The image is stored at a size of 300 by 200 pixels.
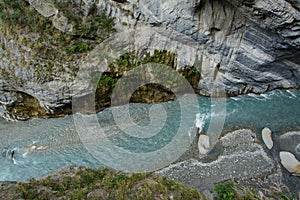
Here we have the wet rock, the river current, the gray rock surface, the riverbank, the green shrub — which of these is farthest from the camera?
the river current

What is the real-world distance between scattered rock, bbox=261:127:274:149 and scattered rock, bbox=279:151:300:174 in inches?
20.2

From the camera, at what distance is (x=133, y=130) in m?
10.5

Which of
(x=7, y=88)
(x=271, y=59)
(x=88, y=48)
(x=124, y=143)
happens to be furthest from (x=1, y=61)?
(x=271, y=59)

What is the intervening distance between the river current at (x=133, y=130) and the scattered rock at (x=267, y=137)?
0.20m

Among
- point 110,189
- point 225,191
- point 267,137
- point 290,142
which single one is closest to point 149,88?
point 267,137

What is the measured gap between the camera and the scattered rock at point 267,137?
9.34m

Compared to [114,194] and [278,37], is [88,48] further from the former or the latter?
[278,37]

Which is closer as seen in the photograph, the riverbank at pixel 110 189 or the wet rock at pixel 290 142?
the riverbank at pixel 110 189

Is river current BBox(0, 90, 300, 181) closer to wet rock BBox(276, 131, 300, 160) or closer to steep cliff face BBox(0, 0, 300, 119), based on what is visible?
wet rock BBox(276, 131, 300, 160)

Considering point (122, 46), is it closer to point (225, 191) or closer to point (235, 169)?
point (235, 169)

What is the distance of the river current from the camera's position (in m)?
9.33

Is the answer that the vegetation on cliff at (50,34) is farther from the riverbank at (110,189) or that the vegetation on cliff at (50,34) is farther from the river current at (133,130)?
the riverbank at (110,189)

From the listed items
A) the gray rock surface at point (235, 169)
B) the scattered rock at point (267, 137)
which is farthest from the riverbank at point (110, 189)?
the scattered rock at point (267, 137)

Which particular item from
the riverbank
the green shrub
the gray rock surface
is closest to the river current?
the gray rock surface
